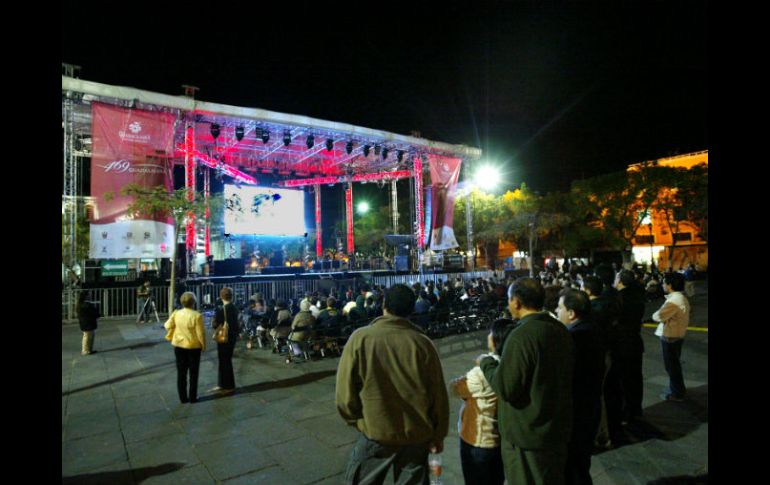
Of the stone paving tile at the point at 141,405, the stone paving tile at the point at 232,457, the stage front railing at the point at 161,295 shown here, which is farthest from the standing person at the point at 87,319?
the stone paving tile at the point at 232,457

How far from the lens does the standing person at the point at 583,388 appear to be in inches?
113

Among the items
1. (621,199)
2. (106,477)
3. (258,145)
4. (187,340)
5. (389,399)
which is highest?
(258,145)

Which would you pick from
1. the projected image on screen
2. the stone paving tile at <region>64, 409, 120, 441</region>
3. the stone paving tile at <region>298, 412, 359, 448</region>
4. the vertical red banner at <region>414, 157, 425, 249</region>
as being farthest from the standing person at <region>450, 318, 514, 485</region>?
the projected image on screen

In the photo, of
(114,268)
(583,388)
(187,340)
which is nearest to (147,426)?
(187,340)

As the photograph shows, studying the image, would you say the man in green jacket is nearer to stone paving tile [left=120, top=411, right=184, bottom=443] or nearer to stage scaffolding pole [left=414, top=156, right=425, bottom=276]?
stone paving tile [left=120, top=411, right=184, bottom=443]

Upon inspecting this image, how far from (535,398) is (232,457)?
3095 mm

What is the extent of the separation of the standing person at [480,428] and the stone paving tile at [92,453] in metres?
3.40

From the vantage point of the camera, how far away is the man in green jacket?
2242 millimetres

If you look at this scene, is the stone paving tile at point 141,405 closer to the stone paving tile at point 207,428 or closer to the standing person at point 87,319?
the stone paving tile at point 207,428

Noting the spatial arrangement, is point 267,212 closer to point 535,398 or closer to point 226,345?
point 226,345

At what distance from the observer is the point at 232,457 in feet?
13.1

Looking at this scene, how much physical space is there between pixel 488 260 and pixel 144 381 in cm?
2785

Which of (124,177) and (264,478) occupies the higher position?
(124,177)
